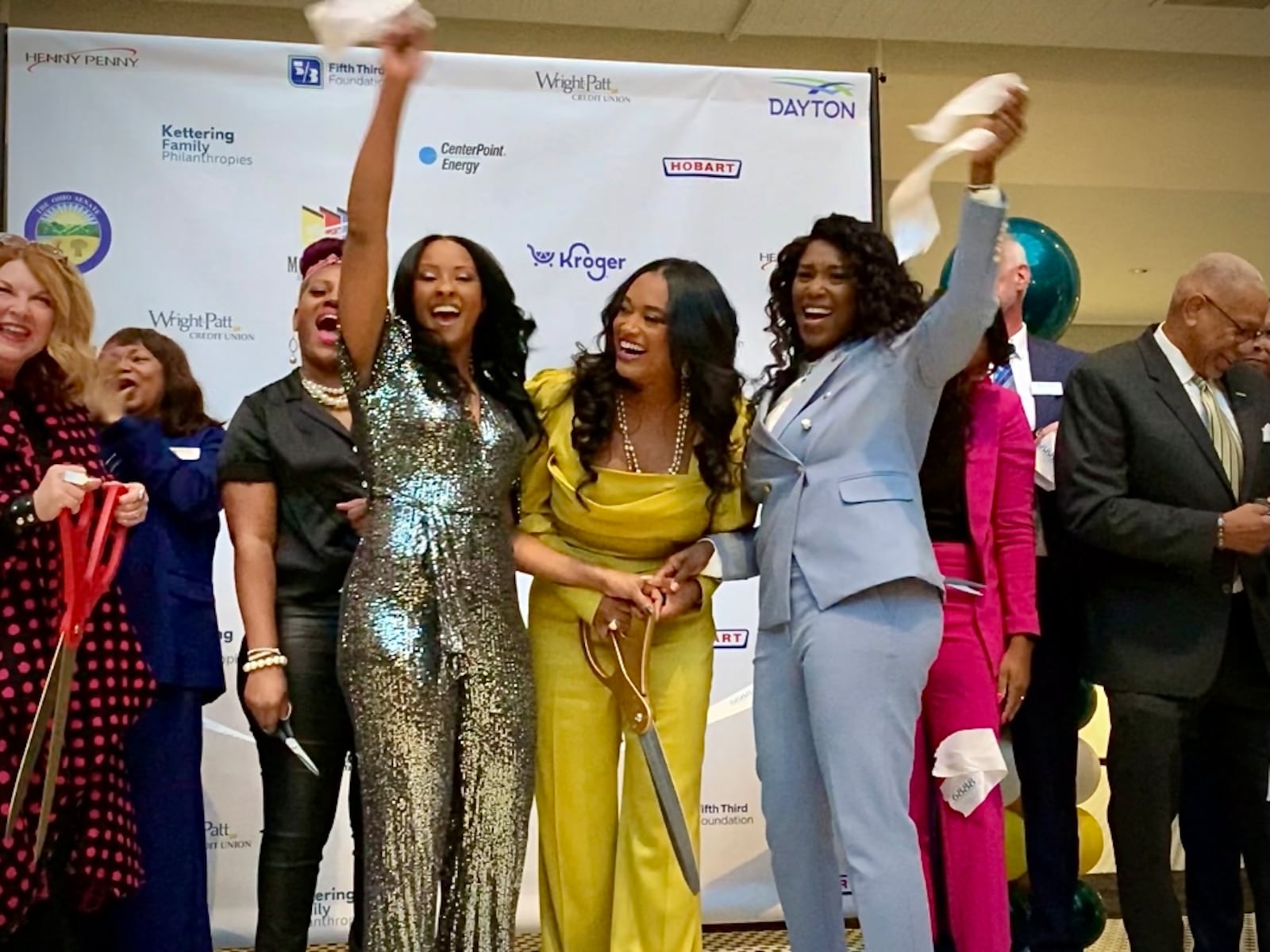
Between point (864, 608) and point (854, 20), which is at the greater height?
point (854, 20)

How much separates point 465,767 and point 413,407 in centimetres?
57

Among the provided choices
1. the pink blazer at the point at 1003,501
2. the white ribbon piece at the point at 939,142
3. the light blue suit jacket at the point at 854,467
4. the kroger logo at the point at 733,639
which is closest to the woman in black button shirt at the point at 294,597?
the light blue suit jacket at the point at 854,467

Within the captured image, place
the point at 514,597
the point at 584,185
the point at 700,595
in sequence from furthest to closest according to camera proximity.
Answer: the point at 584,185
the point at 700,595
the point at 514,597

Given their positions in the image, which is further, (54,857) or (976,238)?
(54,857)

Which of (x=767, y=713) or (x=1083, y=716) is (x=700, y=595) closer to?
(x=767, y=713)

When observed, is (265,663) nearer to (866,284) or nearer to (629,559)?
(629,559)

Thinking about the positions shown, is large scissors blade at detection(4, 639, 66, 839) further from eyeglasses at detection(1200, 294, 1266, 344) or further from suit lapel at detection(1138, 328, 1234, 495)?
eyeglasses at detection(1200, 294, 1266, 344)

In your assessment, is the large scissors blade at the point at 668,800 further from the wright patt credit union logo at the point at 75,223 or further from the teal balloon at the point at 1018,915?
the wright patt credit union logo at the point at 75,223

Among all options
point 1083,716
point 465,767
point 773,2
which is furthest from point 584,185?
point 465,767

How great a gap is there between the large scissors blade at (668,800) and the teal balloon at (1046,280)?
1713 millimetres

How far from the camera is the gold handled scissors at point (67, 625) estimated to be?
1.93 meters

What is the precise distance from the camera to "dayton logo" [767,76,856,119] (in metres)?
3.88

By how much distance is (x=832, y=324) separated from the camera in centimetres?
226

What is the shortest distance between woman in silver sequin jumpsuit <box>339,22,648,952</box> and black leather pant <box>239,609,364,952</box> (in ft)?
1.06
